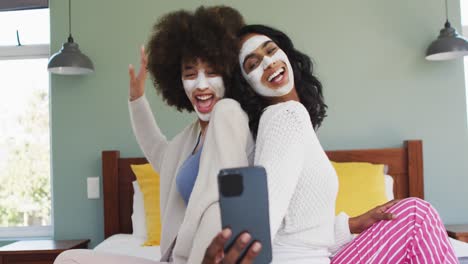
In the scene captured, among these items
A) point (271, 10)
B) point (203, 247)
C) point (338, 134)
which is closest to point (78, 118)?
point (271, 10)

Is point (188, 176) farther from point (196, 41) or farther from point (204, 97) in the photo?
point (196, 41)

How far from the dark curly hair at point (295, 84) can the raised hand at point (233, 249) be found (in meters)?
0.48

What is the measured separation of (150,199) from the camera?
2.33 metres

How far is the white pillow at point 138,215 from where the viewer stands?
7.70 ft

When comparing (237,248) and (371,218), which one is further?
(371,218)

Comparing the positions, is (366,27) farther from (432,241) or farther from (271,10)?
(432,241)

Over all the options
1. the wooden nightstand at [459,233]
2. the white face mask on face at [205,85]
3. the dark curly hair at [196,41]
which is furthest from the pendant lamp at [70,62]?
the wooden nightstand at [459,233]

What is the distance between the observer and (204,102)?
1.29 m

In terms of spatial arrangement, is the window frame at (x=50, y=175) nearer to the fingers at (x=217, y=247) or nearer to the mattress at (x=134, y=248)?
the mattress at (x=134, y=248)

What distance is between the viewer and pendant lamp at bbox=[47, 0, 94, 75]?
7.67ft

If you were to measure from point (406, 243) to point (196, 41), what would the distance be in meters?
0.78

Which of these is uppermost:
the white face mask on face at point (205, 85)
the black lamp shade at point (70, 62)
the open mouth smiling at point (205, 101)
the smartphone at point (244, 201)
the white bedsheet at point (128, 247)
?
the black lamp shade at point (70, 62)

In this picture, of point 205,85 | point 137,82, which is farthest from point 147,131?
point 205,85

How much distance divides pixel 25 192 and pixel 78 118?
59 cm
